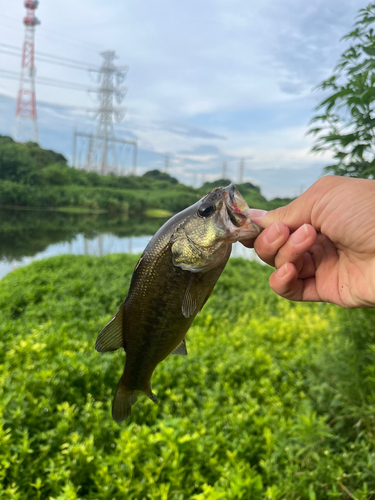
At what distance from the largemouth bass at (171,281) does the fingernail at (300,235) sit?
0.21 m

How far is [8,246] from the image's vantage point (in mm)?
16859

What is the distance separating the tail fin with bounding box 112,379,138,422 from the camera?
4.33 feet

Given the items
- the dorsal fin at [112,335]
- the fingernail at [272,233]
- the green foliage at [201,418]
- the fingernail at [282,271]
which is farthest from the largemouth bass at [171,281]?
the green foliage at [201,418]

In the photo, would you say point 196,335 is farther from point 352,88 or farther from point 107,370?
point 352,88

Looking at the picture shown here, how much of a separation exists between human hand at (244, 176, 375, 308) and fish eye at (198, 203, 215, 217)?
33 centimetres

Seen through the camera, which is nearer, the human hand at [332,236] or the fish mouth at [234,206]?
the fish mouth at [234,206]

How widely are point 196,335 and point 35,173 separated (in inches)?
1142

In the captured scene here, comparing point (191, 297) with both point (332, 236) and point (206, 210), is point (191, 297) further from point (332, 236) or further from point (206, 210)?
point (332, 236)

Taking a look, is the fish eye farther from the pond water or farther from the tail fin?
the pond water

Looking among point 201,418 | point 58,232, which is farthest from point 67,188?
point 201,418

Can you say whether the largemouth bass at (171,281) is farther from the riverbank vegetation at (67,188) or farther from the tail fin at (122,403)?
the riverbank vegetation at (67,188)

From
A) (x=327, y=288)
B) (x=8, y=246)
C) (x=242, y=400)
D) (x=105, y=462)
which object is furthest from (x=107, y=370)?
(x=8, y=246)

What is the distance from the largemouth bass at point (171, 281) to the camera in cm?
121

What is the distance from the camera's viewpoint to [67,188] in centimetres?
3198
